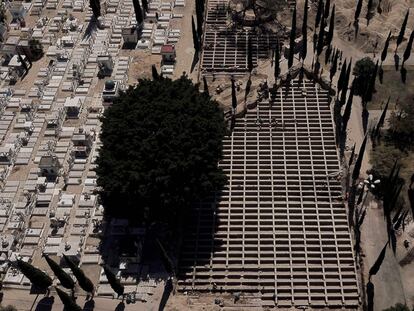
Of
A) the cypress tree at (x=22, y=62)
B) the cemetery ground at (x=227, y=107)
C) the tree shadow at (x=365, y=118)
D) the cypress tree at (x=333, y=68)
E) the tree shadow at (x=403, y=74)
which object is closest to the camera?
the cemetery ground at (x=227, y=107)

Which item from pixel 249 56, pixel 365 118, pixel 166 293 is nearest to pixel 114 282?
pixel 166 293

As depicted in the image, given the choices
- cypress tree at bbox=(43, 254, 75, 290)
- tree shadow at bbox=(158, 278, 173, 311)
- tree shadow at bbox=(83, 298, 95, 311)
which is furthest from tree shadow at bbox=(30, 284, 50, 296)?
tree shadow at bbox=(158, 278, 173, 311)

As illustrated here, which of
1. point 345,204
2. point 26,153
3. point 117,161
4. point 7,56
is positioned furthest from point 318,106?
point 7,56

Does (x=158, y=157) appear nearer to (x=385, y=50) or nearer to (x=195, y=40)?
(x=195, y=40)

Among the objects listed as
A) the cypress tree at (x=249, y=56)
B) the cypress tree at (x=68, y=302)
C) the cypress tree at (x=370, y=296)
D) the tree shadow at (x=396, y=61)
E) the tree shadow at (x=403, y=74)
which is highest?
the cypress tree at (x=249, y=56)

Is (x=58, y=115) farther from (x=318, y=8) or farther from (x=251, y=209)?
A: (x=318, y=8)

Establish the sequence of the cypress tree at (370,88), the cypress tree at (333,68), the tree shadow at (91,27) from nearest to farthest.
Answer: the cypress tree at (370,88) < the cypress tree at (333,68) < the tree shadow at (91,27)

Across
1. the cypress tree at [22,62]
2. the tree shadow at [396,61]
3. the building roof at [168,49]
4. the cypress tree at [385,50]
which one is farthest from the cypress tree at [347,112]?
the cypress tree at [22,62]

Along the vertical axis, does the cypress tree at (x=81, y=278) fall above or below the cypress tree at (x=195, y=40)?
below

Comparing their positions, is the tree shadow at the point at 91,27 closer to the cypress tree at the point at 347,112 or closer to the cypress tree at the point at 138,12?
the cypress tree at the point at 138,12

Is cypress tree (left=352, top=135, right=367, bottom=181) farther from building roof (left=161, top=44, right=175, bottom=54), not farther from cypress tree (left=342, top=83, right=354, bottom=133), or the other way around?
building roof (left=161, top=44, right=175, bottom=54)
